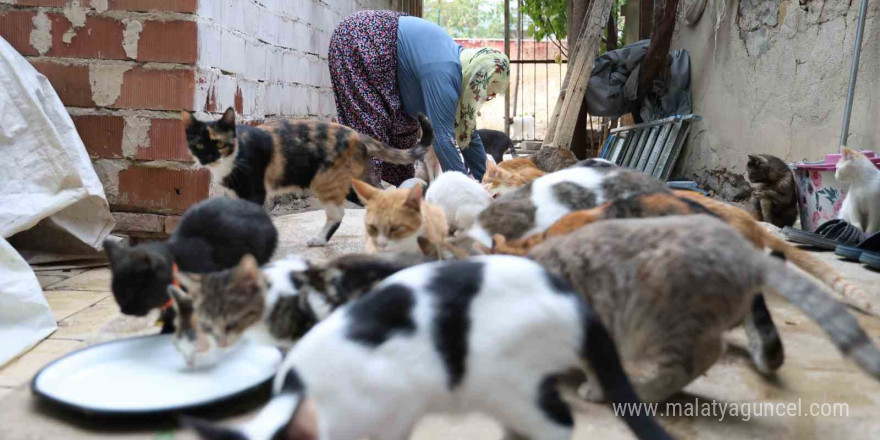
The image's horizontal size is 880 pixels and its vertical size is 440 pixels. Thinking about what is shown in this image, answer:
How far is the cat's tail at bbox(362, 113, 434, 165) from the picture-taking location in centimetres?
399

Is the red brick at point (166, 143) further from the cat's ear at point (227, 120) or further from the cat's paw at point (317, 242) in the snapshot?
the cat's paw at point (317, 242)

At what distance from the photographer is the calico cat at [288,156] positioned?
131 inches

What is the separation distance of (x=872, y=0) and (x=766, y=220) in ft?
4.86

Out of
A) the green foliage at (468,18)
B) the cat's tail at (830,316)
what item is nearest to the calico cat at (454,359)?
the cat's tail at (830,316)

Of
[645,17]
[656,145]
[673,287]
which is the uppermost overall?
[645,17]

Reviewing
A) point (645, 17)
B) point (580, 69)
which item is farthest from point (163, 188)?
point (645, 17)

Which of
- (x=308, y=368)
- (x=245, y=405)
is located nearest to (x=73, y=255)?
(x=245, y=405)

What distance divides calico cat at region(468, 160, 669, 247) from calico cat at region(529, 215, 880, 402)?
1014 millimetres

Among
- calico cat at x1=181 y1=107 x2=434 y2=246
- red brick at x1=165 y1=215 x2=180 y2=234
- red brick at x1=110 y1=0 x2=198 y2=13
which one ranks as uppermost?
red brick at x1=110 y1=0 x2=198 y2=13

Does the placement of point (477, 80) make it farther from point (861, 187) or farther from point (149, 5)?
point (861, 187)

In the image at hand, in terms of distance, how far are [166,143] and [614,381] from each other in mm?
3478

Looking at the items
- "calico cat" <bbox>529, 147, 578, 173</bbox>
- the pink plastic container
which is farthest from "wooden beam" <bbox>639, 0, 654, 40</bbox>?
the pink plastic container

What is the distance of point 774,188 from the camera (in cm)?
433

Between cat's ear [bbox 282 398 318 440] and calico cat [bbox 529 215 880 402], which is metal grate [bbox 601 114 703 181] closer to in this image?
calico cat [bbox 529 215 880 402]
